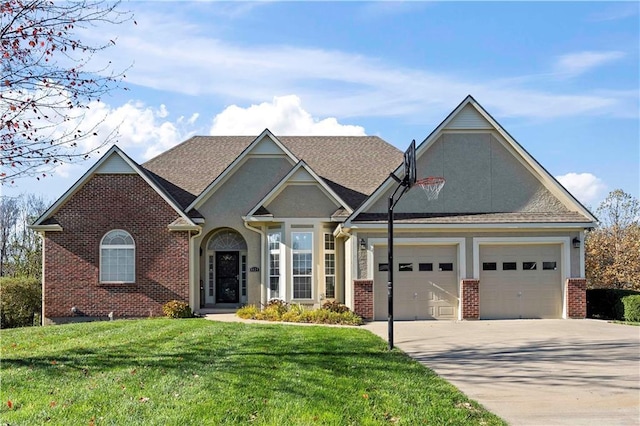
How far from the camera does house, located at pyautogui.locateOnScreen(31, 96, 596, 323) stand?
2016 cm

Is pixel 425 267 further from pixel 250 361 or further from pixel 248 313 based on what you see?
pixel 250 361

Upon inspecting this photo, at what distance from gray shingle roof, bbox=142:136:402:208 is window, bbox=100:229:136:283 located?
106 inches

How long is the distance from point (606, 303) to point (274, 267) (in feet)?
38.3

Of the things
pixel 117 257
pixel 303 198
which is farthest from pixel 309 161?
pixel 117 257

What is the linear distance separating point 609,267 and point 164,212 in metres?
18.6

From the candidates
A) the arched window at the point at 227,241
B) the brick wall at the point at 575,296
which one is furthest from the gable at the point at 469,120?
the arched window at the point at 227,241

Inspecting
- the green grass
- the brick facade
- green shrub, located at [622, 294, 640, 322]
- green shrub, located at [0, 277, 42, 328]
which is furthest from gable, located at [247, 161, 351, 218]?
green shrub, located at [622, 294, 640, 322]

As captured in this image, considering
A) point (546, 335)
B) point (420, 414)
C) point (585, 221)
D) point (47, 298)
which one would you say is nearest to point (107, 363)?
point (420, 414)

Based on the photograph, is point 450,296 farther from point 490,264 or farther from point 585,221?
point 585,221

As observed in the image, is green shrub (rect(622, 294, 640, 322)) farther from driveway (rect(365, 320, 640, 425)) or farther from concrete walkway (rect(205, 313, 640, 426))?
driveway (rect(365, 320, 640, 425))

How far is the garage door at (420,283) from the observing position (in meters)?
20.1

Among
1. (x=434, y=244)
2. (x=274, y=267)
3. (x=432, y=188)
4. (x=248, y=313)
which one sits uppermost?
(x=432, y=188)

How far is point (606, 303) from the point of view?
21859 millimetres

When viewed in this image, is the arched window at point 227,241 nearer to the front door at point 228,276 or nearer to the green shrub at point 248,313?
the front door at point 228,276
